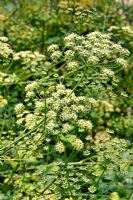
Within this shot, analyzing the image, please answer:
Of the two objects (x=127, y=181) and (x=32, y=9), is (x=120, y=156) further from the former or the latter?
(x=32, y=9)

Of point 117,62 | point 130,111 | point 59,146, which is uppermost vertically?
point 117,62

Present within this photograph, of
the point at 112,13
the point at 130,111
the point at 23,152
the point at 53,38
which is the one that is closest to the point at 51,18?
the point at 53,38

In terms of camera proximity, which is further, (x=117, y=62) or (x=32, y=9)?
(x=32, y=9)

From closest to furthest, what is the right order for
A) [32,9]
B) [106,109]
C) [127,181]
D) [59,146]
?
1. [59,146]
2. [127,181]
3. [106,109]
4. [32,9]

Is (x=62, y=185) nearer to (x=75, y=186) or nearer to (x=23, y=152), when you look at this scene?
(x=75, y=186)

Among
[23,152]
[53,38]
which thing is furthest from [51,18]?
[23,152]

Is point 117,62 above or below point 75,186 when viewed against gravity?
above

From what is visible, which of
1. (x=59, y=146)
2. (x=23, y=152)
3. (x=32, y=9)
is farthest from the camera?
(x=32, y=9)
